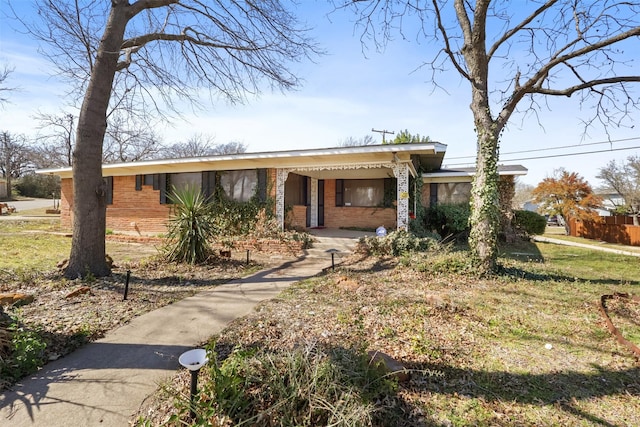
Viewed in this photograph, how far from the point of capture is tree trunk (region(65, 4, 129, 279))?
212 inches

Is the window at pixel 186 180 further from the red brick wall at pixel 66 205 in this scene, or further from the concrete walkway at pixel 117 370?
the concrete walkway at pixel 117 370

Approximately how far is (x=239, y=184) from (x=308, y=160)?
9.45ft

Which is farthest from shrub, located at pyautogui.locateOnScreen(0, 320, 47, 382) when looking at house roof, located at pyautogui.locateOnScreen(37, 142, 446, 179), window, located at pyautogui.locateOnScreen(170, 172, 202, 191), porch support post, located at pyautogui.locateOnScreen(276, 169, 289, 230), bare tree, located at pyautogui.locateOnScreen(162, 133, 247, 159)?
bare tree, located at pyautogui.locateOnScreen(162, 133, 247, 159)

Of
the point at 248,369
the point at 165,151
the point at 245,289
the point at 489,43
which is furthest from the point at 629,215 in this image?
the point at 165,151

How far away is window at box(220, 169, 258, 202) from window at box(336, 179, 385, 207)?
15.5ft

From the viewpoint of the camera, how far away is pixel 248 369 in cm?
220

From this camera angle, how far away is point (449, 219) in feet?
41.9

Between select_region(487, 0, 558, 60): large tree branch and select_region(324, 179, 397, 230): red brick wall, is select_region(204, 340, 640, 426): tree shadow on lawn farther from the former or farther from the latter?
select_region(324, 179, 397, 230): red brick wall

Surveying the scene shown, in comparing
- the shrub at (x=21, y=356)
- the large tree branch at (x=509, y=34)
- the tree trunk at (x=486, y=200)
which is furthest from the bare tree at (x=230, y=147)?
the shrub at (x=21, y=356)

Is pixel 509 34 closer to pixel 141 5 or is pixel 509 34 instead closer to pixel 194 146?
pixel 141 5

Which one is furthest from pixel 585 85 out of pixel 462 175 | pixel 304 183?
pixel 304 183

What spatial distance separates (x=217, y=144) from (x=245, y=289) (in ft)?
118

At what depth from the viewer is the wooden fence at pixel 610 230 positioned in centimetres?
1655

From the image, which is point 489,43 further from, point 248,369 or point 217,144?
point 217,144
